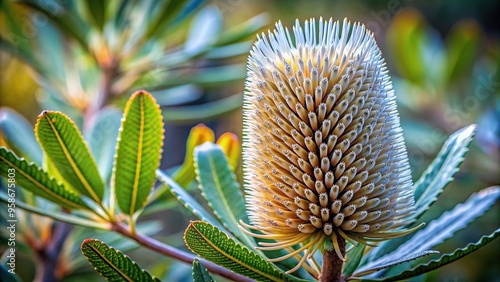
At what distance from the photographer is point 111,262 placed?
0.63 m

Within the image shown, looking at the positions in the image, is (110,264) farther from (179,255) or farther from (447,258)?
(447,258)

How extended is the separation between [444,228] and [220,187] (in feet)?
1.08

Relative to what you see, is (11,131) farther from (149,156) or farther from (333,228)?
(333,228)

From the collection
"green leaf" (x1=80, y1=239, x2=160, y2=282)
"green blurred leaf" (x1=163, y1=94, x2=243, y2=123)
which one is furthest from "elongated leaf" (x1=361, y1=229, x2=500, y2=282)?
"green blurred leaf" (x1=163, y1=94, x2=243, y2=123)

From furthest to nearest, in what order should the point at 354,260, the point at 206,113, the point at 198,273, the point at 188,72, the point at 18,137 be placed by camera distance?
the point at 188,72
the point at 206,113
the point at 18,137
the point at 354,260
the point at 198,273

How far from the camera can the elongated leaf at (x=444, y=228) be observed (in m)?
0.74

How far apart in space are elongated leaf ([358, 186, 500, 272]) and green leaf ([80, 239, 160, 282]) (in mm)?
293

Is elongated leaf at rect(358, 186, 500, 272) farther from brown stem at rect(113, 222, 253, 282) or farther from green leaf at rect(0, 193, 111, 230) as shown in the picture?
green leaf at rect(0, 193, 111, 230)

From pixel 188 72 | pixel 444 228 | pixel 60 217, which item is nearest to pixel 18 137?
pixel 60 217

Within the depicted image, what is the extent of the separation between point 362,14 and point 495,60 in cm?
201

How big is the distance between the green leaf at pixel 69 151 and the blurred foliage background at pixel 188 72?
0.37m

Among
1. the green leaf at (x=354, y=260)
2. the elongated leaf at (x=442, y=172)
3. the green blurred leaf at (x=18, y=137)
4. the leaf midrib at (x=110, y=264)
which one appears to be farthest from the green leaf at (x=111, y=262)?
the green blurred leaf at (x=18, y=137)

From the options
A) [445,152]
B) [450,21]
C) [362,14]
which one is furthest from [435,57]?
[450,21]

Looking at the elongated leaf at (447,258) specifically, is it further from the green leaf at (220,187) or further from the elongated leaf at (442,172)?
the green leaf at (220,187)
